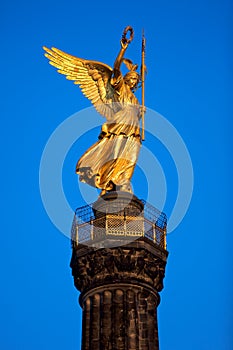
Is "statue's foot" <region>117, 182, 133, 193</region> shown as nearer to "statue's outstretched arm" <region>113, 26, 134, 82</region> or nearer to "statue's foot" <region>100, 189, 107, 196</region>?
"statue's foot" <region>100, 189, 107, 196</region>

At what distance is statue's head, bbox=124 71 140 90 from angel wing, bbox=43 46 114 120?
0.78 meters

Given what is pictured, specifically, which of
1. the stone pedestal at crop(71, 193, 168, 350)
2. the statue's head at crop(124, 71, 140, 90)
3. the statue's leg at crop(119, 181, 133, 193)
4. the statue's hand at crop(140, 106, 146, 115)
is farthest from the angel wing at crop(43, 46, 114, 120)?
the stone pedestal at crop(71, 193, 168, 350)

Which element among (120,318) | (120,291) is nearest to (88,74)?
(120,291)

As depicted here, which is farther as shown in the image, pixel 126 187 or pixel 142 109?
pixel 142 109

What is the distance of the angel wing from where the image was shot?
43438 millimetres

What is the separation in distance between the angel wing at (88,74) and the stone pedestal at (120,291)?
7103mm

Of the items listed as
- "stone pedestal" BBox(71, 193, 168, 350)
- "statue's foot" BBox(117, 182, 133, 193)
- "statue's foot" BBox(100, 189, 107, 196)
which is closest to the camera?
"stone pedestal" BBox(71, 193, 168, 350)

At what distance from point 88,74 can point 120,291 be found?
11929 mm

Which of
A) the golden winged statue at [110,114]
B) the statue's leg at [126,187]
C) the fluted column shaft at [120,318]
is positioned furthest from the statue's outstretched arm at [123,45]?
the fluted column shaft at [120,318]

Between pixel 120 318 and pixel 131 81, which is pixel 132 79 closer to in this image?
pixel 131 81

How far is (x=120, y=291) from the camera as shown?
1433 inches

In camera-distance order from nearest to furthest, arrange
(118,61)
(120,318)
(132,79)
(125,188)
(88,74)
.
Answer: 1. (120,318)
2. (125,188)
3. (118,61)
4. (132,79)
5. (88,74)

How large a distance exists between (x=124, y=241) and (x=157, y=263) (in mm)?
1677

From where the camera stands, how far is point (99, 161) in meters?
41.1
